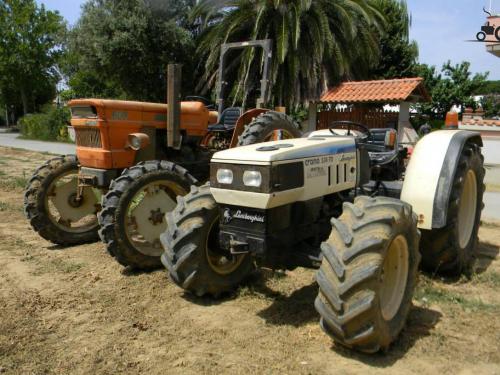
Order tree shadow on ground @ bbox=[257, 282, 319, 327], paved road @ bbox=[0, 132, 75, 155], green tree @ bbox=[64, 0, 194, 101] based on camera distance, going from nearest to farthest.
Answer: tree shadow on ground @ bbox=[257, 282, 319, 327], green tree @ bbox=[64, 0, 194, 101], paved road @ bbox=[0, 132, 75, 155]

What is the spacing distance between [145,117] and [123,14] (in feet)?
49.3

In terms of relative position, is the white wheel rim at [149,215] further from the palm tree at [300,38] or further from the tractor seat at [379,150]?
the palm tree at [300,38]

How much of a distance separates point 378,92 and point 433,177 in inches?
479

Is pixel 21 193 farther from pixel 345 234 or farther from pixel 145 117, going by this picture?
pixel 345 234

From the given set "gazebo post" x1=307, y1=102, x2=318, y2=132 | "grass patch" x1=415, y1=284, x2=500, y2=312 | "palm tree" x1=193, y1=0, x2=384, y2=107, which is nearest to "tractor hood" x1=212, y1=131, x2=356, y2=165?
"grass patch" x1=415, y1=284, x2=500, y2=312

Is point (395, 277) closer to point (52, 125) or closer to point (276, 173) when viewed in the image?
point (276, 173)

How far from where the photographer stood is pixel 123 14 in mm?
19375

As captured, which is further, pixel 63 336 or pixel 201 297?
pixel 201 297

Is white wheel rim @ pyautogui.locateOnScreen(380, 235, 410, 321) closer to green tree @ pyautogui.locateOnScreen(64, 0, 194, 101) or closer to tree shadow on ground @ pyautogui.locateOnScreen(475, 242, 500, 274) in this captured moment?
tree shadow on ground @ pyautogui.locateOnScreen(475, 242, 500, 274)

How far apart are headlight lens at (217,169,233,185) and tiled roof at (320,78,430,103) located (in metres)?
12.7

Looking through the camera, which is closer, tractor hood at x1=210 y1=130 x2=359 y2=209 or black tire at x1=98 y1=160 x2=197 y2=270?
tractor hood at x1=210 y1=130 x2=359 y2=209

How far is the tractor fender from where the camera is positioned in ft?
14.1

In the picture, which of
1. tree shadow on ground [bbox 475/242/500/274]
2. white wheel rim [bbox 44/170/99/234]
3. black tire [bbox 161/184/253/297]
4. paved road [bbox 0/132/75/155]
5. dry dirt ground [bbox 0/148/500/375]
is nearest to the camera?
dry dirt ground [bbox 0/148/500/375]

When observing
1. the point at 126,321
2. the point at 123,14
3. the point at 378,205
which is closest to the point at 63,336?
the point at 126,321
